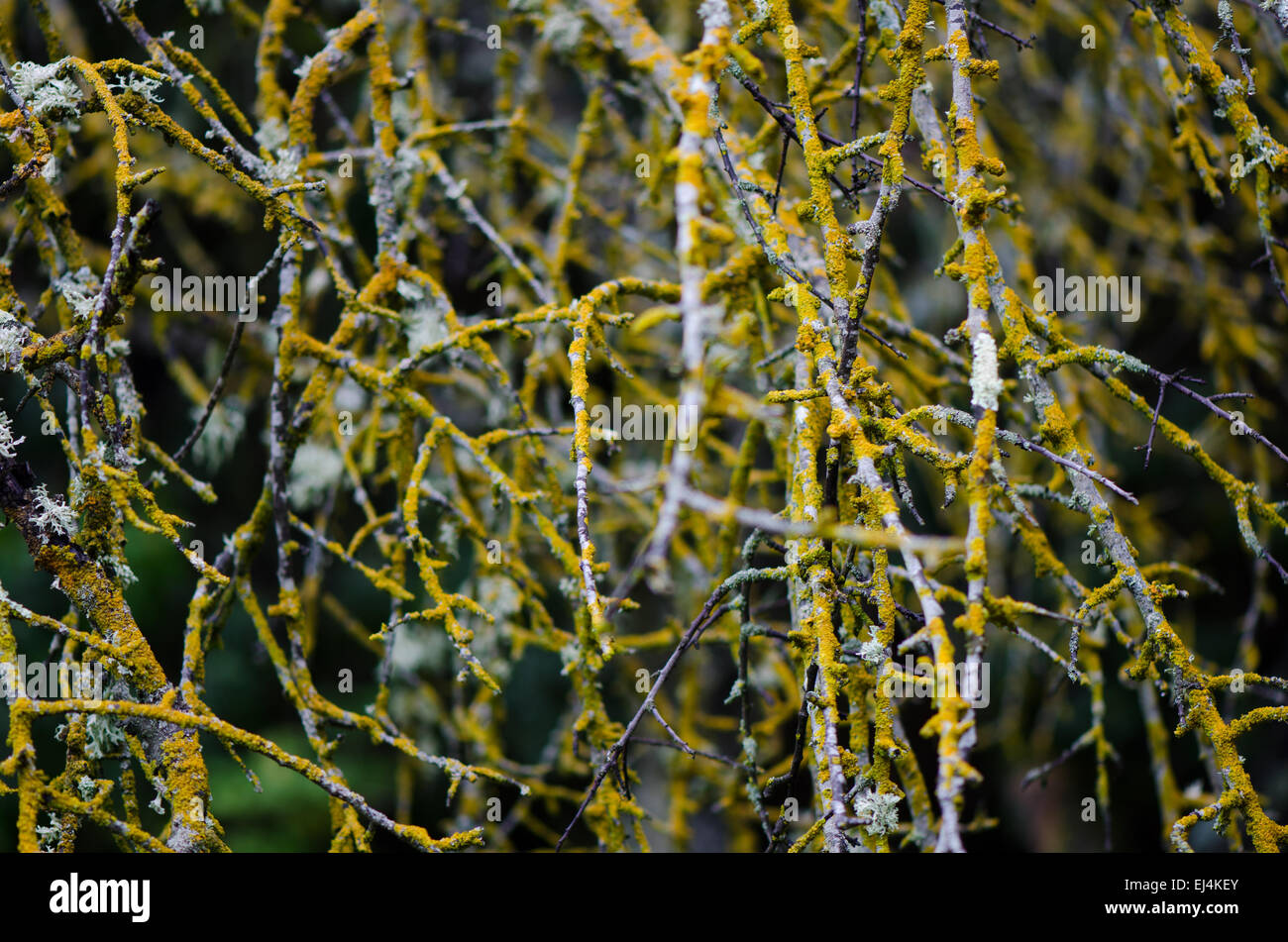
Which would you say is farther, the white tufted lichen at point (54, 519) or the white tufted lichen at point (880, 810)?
the white tufted lichen at point (54, 519)

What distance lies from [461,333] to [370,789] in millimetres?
2993

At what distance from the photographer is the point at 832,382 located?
1.04 m

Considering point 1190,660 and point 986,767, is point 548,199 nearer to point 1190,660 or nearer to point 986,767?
point 1190,660

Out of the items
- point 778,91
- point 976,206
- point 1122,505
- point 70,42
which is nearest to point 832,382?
point 976,206
